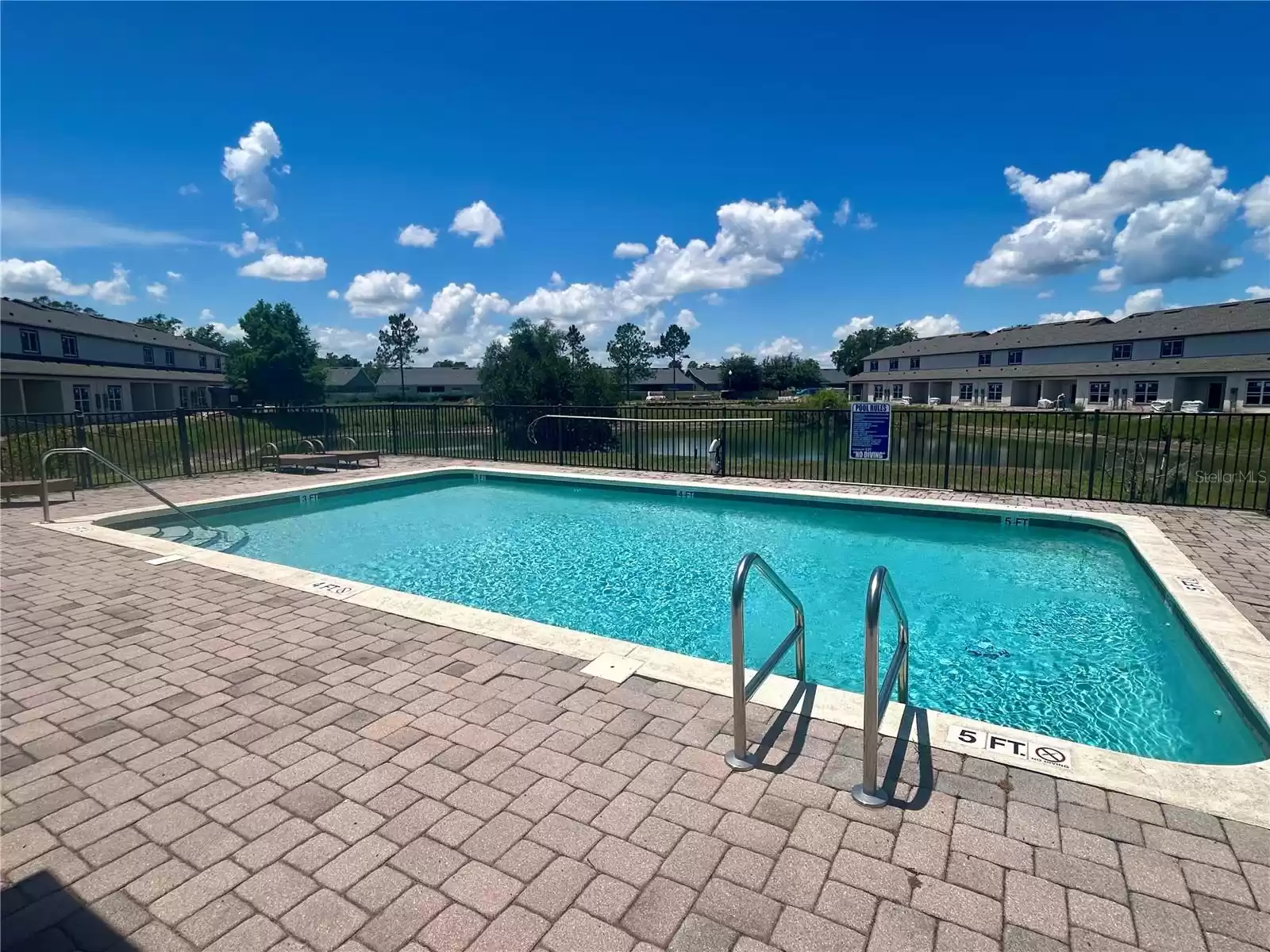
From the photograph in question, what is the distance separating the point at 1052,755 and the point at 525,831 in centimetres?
224

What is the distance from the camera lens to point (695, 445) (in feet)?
40.2

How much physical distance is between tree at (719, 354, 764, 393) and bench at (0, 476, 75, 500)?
257 feet

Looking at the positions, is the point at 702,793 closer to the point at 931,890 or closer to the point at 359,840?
the point at 931,890

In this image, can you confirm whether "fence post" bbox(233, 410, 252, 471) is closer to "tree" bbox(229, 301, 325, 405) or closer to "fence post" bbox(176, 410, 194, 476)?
"fence post" bbox(176, 410, 194, 476)

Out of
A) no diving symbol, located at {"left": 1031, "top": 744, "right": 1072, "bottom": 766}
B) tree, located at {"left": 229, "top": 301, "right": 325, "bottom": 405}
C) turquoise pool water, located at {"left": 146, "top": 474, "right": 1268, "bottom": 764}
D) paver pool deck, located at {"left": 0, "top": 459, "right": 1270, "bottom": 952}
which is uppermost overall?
tree, located at {"left": 229, "top": 301, "right": 325, "bottom": 405}

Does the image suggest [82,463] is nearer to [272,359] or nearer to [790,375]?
[272,359]

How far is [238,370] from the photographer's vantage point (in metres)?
44.7

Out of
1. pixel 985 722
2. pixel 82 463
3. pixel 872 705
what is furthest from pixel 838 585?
pixel 82 463

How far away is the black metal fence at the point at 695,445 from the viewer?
30.2ft

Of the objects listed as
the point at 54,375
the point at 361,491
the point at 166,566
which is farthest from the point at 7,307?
the point at 166,566

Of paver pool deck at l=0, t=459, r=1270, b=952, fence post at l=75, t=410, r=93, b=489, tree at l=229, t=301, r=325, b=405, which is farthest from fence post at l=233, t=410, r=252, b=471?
tree at l=229, t=301, r=325, b=405

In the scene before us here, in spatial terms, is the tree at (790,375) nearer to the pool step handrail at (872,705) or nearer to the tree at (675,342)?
the tree at (675,342)

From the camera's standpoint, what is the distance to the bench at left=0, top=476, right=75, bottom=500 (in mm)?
8711

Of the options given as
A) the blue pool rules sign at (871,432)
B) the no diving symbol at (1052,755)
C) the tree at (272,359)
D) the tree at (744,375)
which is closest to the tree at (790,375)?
the tree at (744,375)
